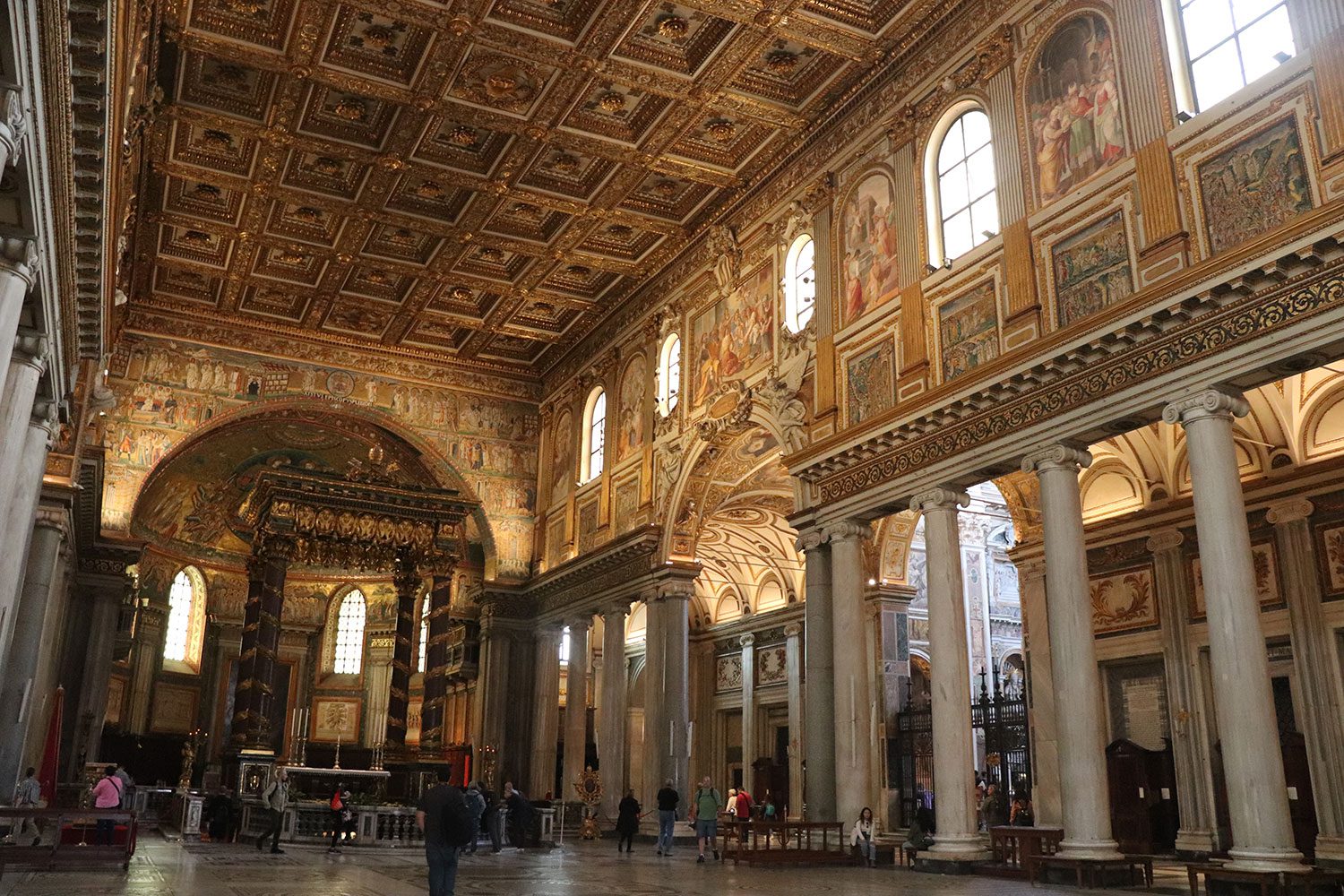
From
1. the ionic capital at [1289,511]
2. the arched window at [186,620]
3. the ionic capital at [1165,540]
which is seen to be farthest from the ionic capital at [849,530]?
the arched window at [186,620]

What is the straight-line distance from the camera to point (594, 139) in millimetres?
18859

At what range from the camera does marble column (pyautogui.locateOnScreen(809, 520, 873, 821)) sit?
610 inches

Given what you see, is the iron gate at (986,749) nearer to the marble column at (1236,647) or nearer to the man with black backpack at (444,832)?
the marble column at (1236,647)

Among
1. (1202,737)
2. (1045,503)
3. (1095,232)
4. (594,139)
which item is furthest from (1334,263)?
(594,139)

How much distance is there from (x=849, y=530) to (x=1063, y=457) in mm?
4103

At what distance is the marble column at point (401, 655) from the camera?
74.7ft

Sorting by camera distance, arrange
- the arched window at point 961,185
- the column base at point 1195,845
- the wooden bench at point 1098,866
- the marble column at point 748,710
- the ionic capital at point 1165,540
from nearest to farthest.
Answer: the wooden bench at point 1098,866
the arched window at point 961,185
the column base at point 1195,845
the ionic capital at point 1165,540
the marble column at point 748,710

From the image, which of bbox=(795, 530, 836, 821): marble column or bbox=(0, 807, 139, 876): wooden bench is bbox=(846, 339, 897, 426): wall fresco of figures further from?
bbox=(0, 807, 139, 876): wooden bench

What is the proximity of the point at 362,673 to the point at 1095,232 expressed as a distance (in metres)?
25.6

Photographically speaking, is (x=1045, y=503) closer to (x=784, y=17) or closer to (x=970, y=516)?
(x=784, y=17)

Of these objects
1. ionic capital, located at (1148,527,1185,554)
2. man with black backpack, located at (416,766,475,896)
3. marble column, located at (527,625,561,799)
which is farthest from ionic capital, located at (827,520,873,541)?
marble column, located at (527,625,561,799)

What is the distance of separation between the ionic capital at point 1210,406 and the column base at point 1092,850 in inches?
172

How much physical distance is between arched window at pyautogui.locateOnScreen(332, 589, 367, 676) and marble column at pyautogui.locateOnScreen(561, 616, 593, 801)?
9.72 m

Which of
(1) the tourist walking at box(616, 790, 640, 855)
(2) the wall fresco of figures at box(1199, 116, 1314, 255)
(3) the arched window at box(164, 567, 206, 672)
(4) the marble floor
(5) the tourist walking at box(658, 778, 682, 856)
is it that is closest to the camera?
(4) the marble floor
